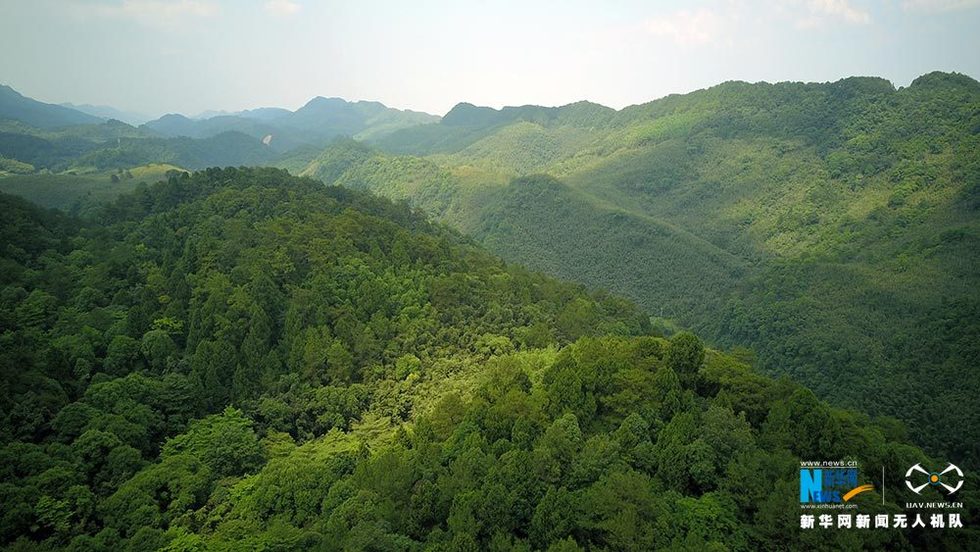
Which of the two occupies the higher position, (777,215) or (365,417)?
(777,215)

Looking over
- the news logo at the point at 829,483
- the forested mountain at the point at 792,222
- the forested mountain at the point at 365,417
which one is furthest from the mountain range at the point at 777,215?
the news logo at the point at 829,483

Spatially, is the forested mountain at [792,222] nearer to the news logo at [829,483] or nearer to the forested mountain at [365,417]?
the forested mountain at [365,417]

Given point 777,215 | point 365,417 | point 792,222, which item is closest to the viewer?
point 365,417

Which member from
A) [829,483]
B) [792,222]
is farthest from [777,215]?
[829,483]

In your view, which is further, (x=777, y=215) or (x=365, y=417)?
(x=777, y=215)

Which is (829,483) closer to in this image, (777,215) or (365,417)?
(365,417)

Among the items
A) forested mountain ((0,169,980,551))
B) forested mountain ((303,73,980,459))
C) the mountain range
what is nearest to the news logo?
forested mountain ((0,169,980,551))
